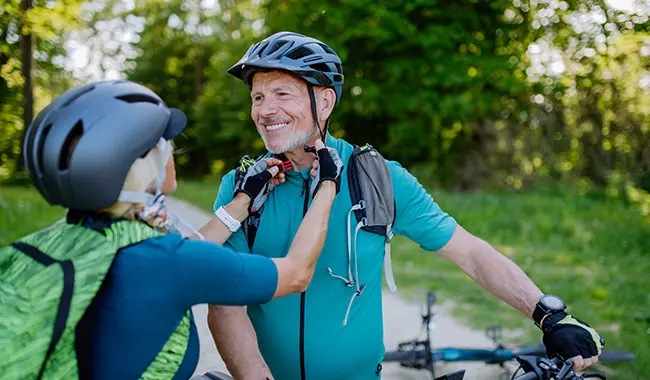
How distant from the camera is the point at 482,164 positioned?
18.2m

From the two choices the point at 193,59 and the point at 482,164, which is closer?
the point at 482,164

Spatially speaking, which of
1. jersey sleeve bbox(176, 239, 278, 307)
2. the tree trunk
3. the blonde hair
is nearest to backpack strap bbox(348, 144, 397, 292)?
jersey sleeve bbox(176, 239, 278, 307)

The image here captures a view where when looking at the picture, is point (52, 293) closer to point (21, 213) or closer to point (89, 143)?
point (89, 143)

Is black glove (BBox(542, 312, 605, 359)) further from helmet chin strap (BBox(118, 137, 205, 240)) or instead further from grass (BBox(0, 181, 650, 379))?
grass (BBox(0, 181, 650, 379))

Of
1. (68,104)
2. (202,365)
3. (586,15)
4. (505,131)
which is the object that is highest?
(586,15)

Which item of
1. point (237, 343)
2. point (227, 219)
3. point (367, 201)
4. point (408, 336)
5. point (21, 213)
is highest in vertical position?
point (367, 201)

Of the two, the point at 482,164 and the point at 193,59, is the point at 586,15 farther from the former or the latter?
the point at 193,59

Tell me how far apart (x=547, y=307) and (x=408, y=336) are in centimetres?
357

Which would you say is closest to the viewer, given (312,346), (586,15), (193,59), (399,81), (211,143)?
(312,346)

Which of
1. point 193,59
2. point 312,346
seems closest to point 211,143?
point 193,59

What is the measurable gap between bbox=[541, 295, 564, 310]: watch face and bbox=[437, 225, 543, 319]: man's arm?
0.21 feet

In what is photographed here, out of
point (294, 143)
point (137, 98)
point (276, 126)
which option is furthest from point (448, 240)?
point (137, 98)

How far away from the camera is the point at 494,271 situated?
2566mm

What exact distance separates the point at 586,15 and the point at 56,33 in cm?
1237
